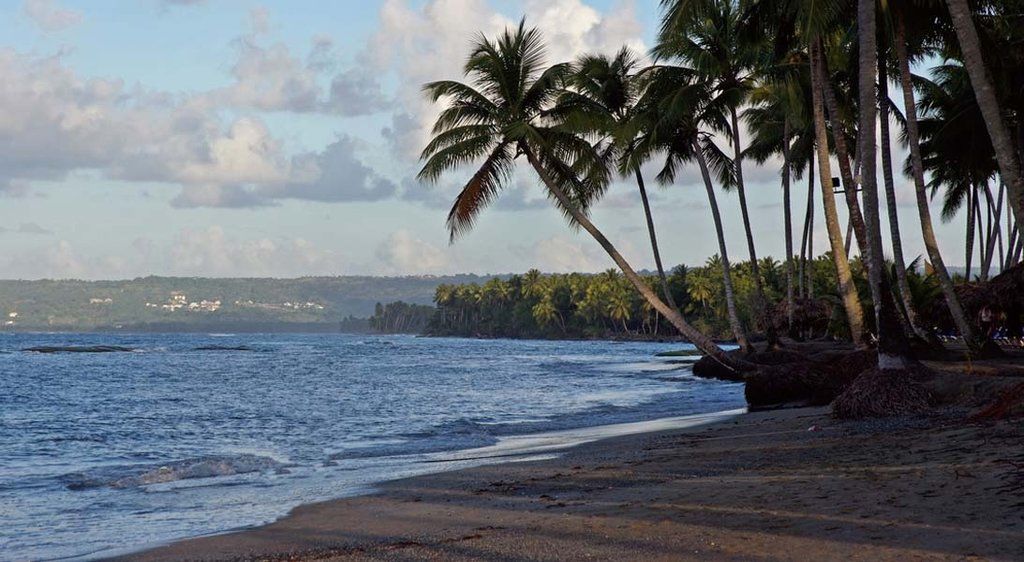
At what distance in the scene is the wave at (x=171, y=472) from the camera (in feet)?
44.4

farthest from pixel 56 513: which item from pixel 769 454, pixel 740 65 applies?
pixel 740 65

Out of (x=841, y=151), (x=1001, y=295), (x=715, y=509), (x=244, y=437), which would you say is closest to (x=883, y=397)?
(x=715, y=509)

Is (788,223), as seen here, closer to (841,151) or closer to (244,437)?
(841,151)

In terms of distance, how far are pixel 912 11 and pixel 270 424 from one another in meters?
17.4

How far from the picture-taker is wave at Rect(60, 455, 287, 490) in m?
13.5

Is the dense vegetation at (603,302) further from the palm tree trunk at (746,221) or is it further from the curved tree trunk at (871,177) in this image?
the curved tree trunk at (871,177)

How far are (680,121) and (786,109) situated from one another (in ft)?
11.8

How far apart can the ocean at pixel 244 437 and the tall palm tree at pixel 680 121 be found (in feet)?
19.7

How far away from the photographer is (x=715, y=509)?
7.36m

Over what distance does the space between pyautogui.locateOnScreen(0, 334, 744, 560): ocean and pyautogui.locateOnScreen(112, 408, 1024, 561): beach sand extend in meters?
1.42

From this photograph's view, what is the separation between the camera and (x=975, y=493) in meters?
6.81

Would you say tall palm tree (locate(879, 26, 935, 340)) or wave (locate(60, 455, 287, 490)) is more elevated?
tall palm tree (locate(879, 26, 935, 340))

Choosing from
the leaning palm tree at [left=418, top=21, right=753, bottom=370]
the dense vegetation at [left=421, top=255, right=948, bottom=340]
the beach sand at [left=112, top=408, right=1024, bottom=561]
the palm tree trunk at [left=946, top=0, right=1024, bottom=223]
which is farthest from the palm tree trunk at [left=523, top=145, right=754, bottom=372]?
the dense vegetation at [left=421, top=255, right=948, bottom=340]

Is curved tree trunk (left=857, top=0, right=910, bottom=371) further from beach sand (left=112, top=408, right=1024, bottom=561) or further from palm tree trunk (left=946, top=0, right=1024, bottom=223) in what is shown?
beach sand (left=112, top=408, right=1024, bottom=561)
